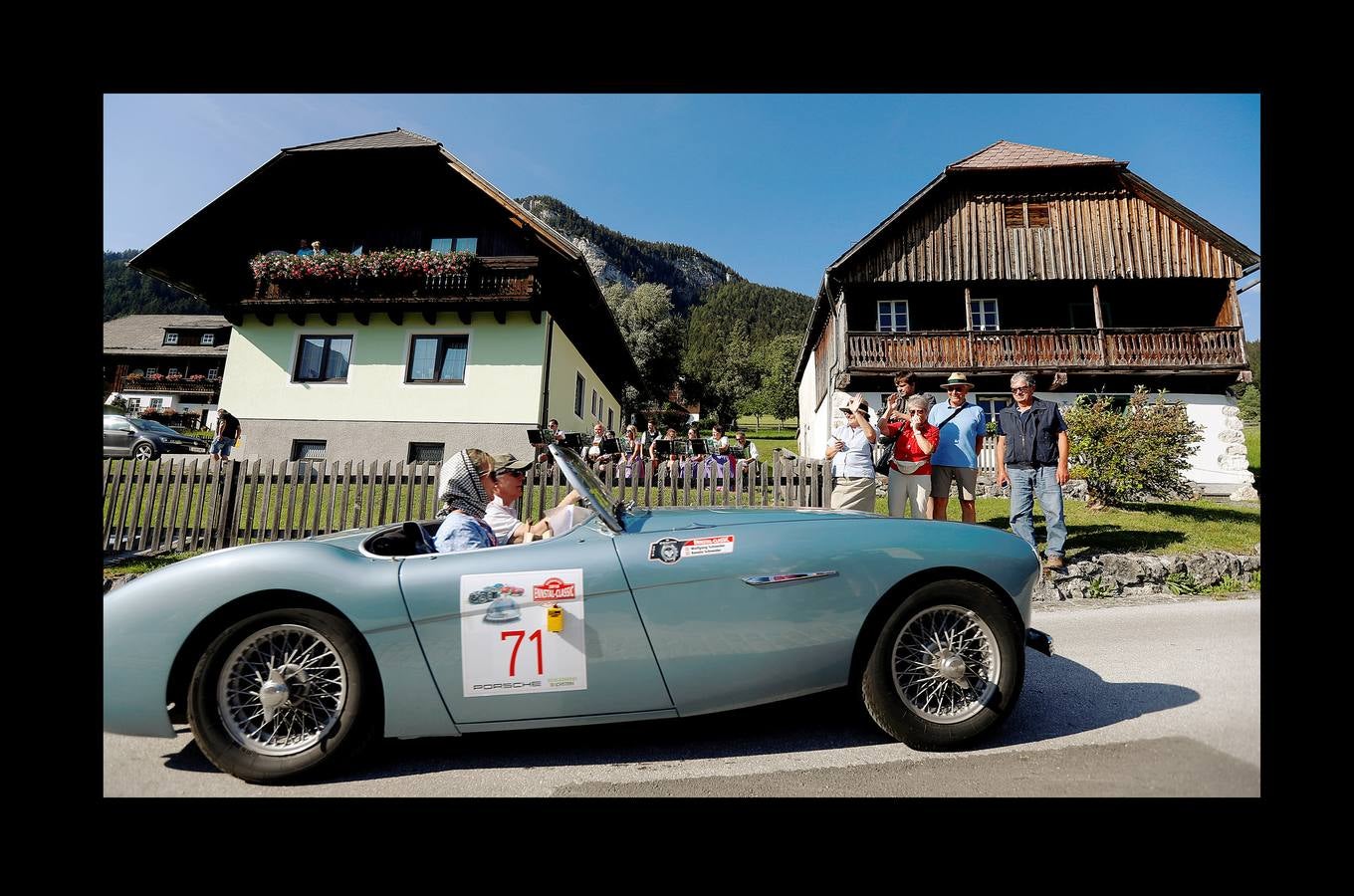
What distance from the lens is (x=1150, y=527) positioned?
8203 millimetres

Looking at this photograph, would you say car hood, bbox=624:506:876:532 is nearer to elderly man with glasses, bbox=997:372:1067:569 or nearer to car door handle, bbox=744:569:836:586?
car door handle, bbox=744:569:836:586

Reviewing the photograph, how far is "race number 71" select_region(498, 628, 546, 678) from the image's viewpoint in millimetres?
2215

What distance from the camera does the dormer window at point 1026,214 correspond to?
17.9 metres

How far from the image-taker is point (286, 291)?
15352mm

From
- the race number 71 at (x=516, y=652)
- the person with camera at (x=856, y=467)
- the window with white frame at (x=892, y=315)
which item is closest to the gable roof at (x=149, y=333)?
the window with white frame at (x=892, y=315)

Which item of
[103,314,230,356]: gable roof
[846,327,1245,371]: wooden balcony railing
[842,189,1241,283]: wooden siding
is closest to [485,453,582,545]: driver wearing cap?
[846,327,1245,371]: wooden balcony railing

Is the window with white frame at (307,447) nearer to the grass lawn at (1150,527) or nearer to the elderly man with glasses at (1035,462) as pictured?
the grass lawn at (1150,527)

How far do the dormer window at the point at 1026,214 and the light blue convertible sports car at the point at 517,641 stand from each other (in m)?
19.6

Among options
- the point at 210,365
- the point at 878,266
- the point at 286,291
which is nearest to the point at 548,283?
the point at 286,291

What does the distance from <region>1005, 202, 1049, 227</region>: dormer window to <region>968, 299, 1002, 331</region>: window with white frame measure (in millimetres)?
2371

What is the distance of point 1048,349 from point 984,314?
2355 millimetres

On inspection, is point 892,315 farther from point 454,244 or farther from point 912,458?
point 912,458
